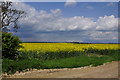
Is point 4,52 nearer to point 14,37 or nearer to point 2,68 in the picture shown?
point 14,37

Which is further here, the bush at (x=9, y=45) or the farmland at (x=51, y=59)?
the bush at (x=9, y=45)

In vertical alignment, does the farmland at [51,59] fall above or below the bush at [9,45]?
below

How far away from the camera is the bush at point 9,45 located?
1477cm

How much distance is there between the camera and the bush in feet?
48.5

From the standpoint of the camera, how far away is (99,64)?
1466 cm

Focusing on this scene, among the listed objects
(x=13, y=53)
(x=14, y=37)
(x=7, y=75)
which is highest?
(x=14, y=37)

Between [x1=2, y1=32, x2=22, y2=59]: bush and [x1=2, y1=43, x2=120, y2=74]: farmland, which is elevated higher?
[x1=2, y1=32, x2=22, y2=59]: bush

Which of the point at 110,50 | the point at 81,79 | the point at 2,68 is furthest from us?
the point at 110,50

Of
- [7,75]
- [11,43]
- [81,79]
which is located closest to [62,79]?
[81,79]

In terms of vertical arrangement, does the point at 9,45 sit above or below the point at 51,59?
above

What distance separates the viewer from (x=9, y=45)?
1484cm

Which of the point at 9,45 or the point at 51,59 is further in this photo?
the point at 51,59

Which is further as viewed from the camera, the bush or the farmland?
the bush

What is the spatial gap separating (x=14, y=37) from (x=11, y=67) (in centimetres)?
445
